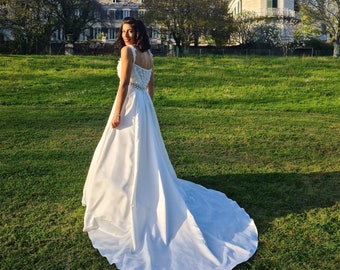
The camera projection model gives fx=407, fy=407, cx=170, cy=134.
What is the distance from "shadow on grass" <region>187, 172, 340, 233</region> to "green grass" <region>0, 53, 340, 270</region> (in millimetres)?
15

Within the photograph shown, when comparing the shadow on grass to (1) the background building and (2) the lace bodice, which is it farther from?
(1) the background building

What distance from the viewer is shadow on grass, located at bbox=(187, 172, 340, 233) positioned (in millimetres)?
4922

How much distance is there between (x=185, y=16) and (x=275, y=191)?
31.1m

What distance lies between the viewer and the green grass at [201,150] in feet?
13.4

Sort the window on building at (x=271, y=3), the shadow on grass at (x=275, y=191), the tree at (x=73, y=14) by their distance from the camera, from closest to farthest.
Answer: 1. the shadow on grass at (x=275, y=191)
2. the tree at (x=73, y=14)
3. the window on building at (x=271, y=3)

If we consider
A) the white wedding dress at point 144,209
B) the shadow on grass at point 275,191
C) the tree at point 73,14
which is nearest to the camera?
the white wedding dress at point 144,209

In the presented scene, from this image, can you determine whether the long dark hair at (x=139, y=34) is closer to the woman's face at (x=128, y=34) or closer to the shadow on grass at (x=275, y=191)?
the woman's face at (x=128, y=34)

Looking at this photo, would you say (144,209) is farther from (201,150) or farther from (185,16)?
(185,16)

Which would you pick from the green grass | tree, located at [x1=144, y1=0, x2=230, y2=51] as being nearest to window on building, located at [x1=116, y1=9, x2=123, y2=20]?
tree, located at [x1=144, y1=0, x2=230, y2=51]

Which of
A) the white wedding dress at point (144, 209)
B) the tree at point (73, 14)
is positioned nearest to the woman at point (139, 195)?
the white wedding dress at point (144, 209)

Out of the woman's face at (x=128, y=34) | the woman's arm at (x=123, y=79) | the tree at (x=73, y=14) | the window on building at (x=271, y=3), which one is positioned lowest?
the woman's arm at (x=123, y=79)

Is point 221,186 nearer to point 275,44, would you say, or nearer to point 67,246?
point 67,246

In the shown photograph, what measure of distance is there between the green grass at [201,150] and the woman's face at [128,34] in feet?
6.70

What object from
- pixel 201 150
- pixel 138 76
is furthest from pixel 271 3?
pixel 138 76
